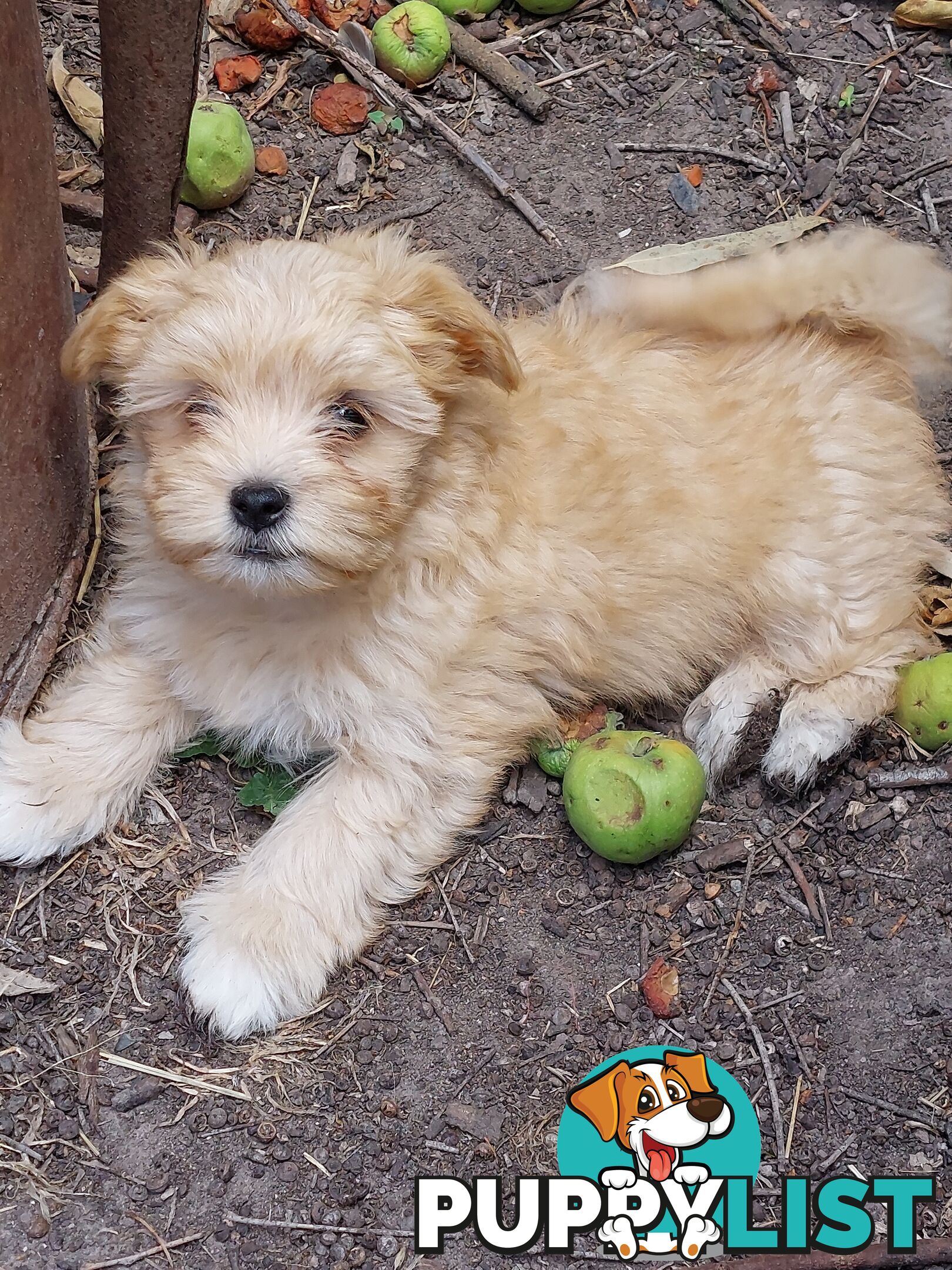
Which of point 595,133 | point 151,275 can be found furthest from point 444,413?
point 595,133

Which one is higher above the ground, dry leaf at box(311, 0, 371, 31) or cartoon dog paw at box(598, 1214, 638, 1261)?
dry leaf at box(311, 0, 371, 31)

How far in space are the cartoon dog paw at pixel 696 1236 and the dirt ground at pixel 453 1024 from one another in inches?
6.1

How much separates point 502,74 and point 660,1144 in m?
4.58

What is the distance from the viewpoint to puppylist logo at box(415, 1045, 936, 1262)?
2848 millimetres

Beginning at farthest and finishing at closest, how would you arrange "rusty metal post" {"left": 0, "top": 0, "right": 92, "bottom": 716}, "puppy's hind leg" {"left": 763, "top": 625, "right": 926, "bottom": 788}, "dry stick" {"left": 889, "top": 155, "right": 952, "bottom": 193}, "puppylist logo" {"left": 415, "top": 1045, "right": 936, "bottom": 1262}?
"dry stick" {"left": 889, "top": 155, "right": 952, "bottom": 193} → "puppy's hind leg" {"left": 763, "top": 625, "right": 926, "bottom": 788} → "rusty metal post" {"left": 0, "top": 0, "right": 92, "bottom": 716} → "puppylist logo" {"left": 415, "top": 1045, "right": 936, "bottom": 1262}

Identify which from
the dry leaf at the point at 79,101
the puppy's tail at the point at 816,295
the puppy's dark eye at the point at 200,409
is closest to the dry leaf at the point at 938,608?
the puppy's tail at the point at 816,295

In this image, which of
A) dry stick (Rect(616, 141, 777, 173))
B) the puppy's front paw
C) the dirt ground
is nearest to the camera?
the dirt ground

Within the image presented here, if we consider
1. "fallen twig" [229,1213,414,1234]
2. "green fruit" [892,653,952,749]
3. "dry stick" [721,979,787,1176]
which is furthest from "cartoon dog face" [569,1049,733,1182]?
"green fruit" [892,653,952,749]

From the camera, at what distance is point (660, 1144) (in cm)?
298

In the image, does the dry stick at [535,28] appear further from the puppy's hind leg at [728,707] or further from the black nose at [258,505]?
the black nose at [258,505]

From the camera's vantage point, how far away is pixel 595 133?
5.48m

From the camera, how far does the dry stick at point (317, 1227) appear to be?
2.91 meters

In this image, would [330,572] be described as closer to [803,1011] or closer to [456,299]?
[456,299]

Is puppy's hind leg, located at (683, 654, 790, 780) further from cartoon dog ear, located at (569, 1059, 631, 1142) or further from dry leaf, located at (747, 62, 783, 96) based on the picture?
dry leaf, located at (747, 62, 783, 96)
